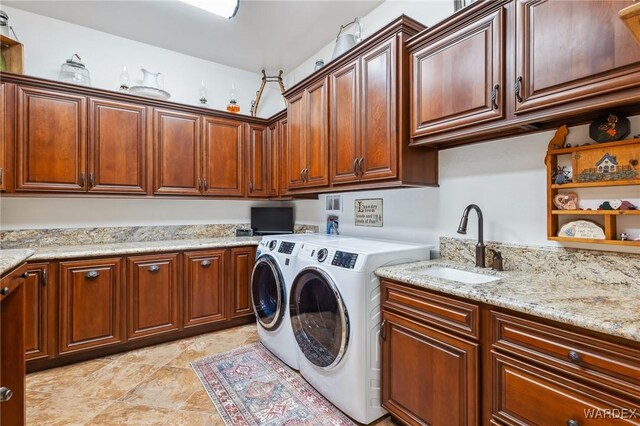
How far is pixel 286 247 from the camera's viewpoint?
2.38m

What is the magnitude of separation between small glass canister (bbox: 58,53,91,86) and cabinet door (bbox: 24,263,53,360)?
1567 mm

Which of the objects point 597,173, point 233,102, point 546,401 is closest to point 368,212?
point 597,173

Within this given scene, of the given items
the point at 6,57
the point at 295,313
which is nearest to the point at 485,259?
the point at 295,313

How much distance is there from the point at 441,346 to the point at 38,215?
3309mm

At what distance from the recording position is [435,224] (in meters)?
2.15

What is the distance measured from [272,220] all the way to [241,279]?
84cm

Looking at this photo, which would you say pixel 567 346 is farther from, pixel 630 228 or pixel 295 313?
pixel 295 313

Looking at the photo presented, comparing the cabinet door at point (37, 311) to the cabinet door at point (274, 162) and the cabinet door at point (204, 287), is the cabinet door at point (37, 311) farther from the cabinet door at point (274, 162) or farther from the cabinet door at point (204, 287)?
the cabinet door at point (274, 162)

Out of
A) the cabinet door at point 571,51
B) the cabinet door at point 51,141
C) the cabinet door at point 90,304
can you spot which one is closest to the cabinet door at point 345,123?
the cabinet door at point 571,51

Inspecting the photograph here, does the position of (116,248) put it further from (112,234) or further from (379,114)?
(379,114)

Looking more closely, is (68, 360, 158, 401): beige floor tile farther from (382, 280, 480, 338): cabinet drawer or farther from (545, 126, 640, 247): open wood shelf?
(545, 126, 640, 247): open wood shelf

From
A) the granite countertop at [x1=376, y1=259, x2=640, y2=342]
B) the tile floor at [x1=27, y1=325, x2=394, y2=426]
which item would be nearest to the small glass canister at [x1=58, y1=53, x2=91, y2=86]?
the tile floor at [x1=27, y1=325, x2=394, y2=426]

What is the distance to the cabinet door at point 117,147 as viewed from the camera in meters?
2.64

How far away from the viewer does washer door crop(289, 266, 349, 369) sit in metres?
1.77
